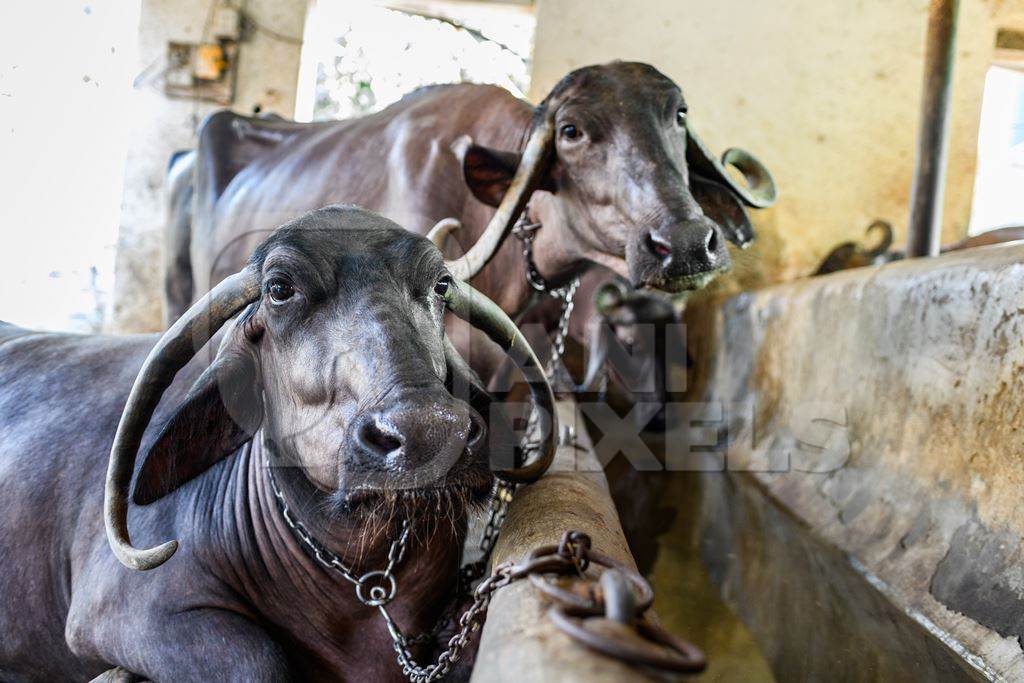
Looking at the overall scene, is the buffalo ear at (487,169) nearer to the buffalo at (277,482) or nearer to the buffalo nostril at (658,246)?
the buffalo nostril at (658,246)

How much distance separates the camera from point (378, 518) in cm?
185

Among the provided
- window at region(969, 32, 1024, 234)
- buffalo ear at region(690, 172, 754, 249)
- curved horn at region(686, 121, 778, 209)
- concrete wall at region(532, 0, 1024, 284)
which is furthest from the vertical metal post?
window at region(969, 32, 1024, 234)

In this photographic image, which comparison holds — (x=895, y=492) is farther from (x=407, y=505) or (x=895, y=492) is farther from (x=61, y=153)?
(x=61, y=153)

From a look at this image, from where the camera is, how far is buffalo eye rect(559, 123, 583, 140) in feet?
10.8

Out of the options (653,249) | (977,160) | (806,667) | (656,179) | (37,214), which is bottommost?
(806,667)

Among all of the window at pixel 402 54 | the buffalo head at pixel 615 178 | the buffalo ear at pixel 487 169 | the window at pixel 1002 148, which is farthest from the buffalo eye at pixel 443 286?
the window at pixel 1002 148

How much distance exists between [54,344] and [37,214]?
4.24 metres

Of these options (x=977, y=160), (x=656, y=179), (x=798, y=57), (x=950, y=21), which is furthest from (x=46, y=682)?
(x=977, y=160)

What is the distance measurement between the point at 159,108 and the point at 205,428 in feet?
19.8

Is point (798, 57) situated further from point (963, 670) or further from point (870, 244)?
point (963, 670)

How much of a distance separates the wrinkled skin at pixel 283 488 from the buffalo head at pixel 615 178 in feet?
3.22

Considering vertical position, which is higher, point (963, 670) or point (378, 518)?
point (378, 518)

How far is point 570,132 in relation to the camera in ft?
10.8

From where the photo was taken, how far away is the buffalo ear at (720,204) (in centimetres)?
367
